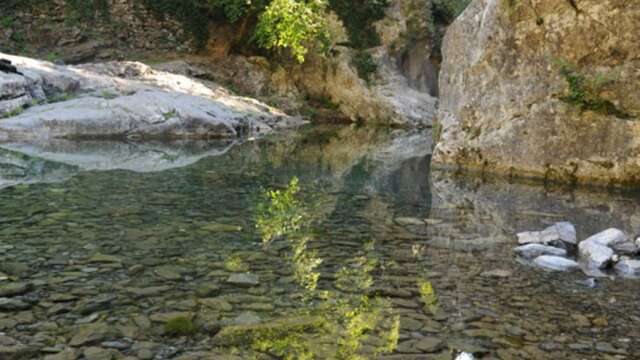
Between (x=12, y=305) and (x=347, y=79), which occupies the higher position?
(x=347, y=79)

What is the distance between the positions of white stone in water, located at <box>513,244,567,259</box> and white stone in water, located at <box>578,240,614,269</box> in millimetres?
191

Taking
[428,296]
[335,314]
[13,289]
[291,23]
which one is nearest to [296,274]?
[335,314]

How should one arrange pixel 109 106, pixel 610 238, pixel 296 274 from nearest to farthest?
pixel 296 274
pixel 610 238
pixel 109 106

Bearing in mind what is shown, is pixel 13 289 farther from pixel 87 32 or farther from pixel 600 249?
pixel 87 32

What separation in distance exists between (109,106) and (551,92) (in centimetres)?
1143

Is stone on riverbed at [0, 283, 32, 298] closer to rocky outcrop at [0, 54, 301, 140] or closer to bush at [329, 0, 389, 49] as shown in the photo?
rocky outcrop at [0, 54, 301, 140]

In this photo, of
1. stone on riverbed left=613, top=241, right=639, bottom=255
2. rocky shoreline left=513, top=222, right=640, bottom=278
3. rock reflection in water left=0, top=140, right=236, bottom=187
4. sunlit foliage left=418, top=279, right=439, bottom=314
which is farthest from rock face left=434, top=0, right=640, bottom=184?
sunlit foliage left=418, top=279, right=439, bottom=314

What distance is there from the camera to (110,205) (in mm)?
8164

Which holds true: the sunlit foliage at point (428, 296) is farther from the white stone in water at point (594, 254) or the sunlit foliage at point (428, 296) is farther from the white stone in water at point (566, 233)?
the white stone in water at point (566, 233)

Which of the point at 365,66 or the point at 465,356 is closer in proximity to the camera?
the point at 465,356

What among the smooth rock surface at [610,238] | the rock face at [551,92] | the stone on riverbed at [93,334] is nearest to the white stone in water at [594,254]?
the smooth rock surface at [610,238]

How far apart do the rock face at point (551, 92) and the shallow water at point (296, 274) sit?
1.47m

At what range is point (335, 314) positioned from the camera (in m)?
4.72

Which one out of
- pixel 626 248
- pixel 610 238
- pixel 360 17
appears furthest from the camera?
pixel 360 17
